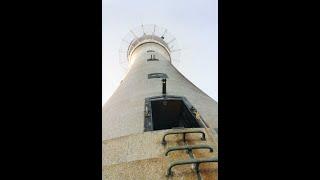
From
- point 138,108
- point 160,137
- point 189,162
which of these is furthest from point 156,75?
point 189,162

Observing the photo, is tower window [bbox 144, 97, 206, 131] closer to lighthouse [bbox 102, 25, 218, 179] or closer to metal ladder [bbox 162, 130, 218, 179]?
lighthouse [bbox 102, 25, 218, 179]

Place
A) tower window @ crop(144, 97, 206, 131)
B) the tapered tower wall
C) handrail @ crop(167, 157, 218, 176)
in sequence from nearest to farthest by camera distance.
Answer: handrail @ crop(167, 157, 218, 176) → the tapered tower wall → tower window @ crop(144, 97, 206, 131)

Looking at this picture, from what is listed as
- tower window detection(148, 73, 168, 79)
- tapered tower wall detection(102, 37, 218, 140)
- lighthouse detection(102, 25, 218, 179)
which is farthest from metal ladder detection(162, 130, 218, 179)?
tower window detection(148, 73, 168, 79)

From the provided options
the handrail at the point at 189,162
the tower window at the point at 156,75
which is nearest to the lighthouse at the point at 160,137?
the handrail at the point at 189,162

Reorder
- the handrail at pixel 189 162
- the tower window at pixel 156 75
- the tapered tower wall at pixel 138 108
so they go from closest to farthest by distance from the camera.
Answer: the handrail at pixel 189 162 → the tapered tower wall at pixel 138 108 → the tower window at pixel 156 75

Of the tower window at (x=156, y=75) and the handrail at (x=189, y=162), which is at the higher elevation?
the tower window at (x=156, y=75)

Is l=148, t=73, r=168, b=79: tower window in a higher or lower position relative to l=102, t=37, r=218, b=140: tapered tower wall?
higher

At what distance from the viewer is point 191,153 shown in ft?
11.3

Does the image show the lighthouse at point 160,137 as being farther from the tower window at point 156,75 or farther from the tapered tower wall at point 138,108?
the tower window at point 156,75
